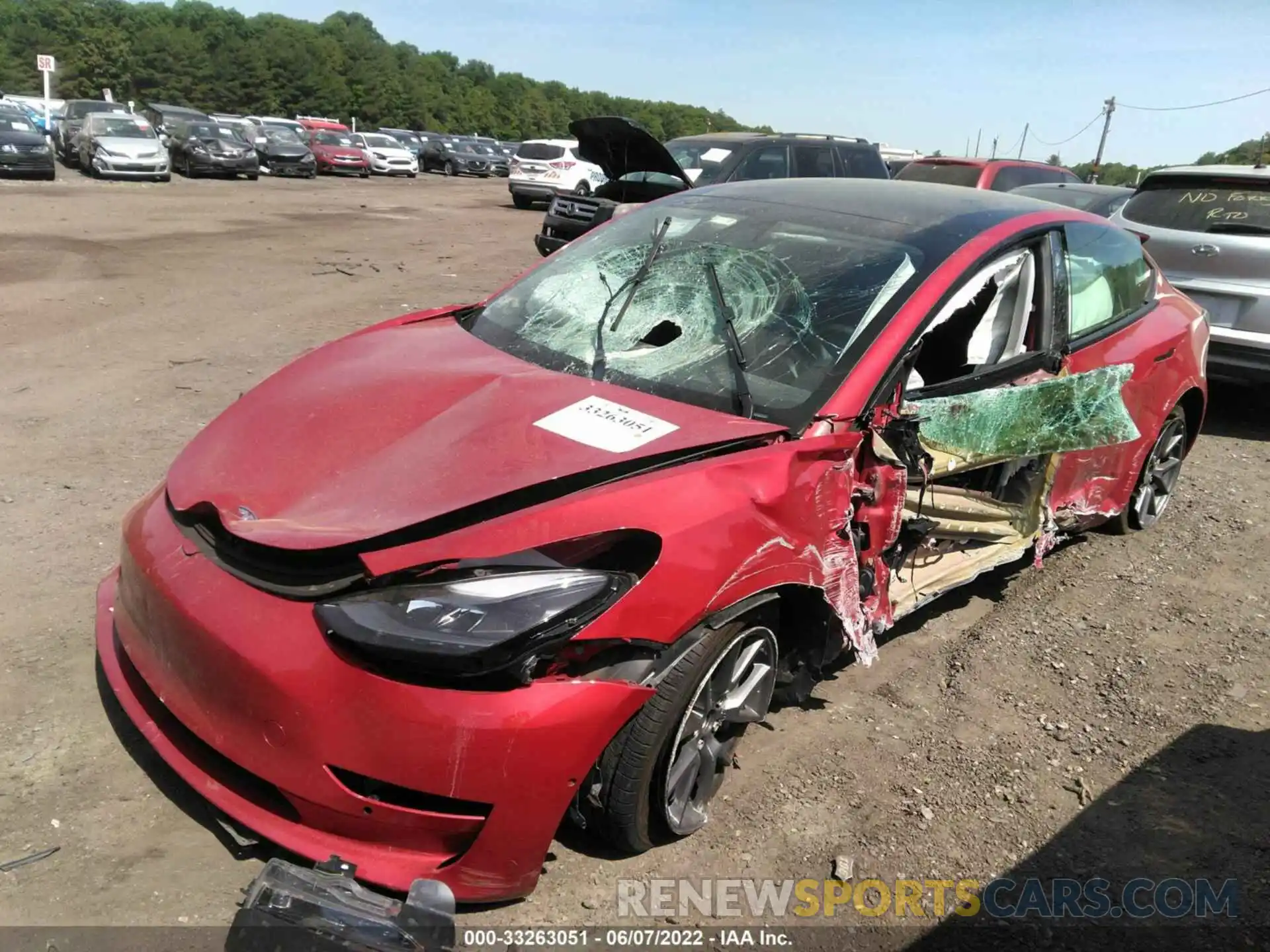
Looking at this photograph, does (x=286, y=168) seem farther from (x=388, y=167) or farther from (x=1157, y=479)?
(x=1157, y=479)

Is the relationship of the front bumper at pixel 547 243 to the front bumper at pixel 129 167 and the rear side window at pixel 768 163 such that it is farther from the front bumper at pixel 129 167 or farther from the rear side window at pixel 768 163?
the front bumper at pixel 129 167

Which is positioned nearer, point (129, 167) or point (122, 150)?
point (122, 150)

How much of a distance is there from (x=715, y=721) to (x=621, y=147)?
16.5 feet

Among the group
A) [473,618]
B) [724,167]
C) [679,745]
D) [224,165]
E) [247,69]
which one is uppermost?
[247,69]

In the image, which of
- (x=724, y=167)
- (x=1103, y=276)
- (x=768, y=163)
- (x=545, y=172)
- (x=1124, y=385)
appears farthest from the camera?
Result: (x=545, y=172)

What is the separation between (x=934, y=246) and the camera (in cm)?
321

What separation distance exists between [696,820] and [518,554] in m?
1.00

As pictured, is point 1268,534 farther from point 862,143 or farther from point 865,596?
point 862,143

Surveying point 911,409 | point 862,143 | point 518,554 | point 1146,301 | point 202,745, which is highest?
point 862,143

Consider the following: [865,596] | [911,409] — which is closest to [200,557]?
[865,596]

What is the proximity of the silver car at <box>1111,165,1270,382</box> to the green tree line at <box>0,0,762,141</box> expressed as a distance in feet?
150

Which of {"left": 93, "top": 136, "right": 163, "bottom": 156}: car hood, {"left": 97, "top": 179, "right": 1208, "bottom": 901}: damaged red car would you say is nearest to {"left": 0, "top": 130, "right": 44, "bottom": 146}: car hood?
{"left": 93, "top": 136, "right": 163, "bottom": 156}: car hood

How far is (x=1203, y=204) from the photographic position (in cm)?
700

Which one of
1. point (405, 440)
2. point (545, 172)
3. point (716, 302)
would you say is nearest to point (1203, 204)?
point (716, 302)
